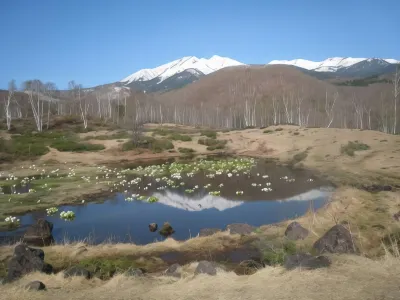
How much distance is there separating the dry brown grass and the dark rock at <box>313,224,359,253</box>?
5.67ft

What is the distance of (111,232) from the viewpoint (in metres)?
21.0

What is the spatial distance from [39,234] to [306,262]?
15.4 m

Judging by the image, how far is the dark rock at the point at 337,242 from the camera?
13.2 meters

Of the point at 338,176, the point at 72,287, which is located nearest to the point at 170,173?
the point at 338,176

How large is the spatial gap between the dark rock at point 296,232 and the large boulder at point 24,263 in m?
11.0

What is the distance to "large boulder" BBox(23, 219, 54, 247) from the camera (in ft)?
63.5

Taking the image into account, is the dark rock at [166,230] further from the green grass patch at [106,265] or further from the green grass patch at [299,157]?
the green grass patch at [299,157]

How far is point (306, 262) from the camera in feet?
36.4

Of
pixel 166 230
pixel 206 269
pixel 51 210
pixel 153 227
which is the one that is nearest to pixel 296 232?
pixel 206 269

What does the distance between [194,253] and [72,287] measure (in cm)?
636

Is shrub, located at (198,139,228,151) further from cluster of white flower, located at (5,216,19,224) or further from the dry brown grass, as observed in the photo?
the dry brown grass

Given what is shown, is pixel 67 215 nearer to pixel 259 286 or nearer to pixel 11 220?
pixel 11 220

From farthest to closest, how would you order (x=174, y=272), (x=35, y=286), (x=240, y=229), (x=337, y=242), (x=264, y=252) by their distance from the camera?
1. (x=240, y=229)
2. (x=264, y=252)
3. (x=337, y=242)
4. (x=174, y=272)
5. (x=35, y=286)

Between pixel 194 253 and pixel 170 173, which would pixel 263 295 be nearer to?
pixel 194 253
